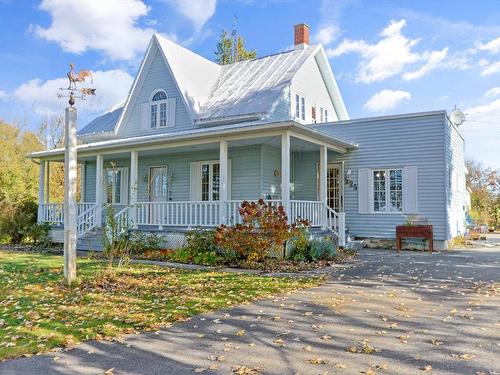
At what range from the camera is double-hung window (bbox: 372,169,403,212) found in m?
14.9

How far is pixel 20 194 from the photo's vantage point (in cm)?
1914

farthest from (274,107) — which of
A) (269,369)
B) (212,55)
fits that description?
(212,55)

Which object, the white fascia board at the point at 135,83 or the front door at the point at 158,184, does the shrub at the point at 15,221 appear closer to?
the front door at the point at 158,184

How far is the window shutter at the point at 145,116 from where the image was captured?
19.0 meters

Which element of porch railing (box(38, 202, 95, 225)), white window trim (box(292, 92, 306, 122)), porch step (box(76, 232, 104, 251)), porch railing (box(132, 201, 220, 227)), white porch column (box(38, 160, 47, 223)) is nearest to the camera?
porch railing (box(132, 201, 220, 227))

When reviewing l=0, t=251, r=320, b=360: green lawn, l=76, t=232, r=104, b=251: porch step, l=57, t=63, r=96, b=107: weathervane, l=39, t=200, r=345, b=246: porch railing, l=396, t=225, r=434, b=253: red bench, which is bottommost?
l=0, t=251, r=320, b=360: green lawn

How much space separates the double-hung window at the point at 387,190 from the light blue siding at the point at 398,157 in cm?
24

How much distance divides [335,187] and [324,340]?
11.7 m

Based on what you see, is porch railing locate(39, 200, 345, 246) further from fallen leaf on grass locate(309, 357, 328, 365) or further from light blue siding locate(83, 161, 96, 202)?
fallen leaf on grass locate(309, 357, 328, 365)

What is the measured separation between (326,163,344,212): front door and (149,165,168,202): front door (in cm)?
650

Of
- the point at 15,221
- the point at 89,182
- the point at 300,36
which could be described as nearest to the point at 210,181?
the point at 89,182

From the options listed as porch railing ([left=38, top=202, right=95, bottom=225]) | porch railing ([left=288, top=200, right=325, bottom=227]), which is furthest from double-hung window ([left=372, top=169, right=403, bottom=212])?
porch railing ([left=38, top=202, right=95, bottom=225])

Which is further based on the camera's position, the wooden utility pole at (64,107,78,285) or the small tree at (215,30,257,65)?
the small tree at (215,30,257,65)

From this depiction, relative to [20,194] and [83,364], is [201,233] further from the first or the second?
[20,194]
